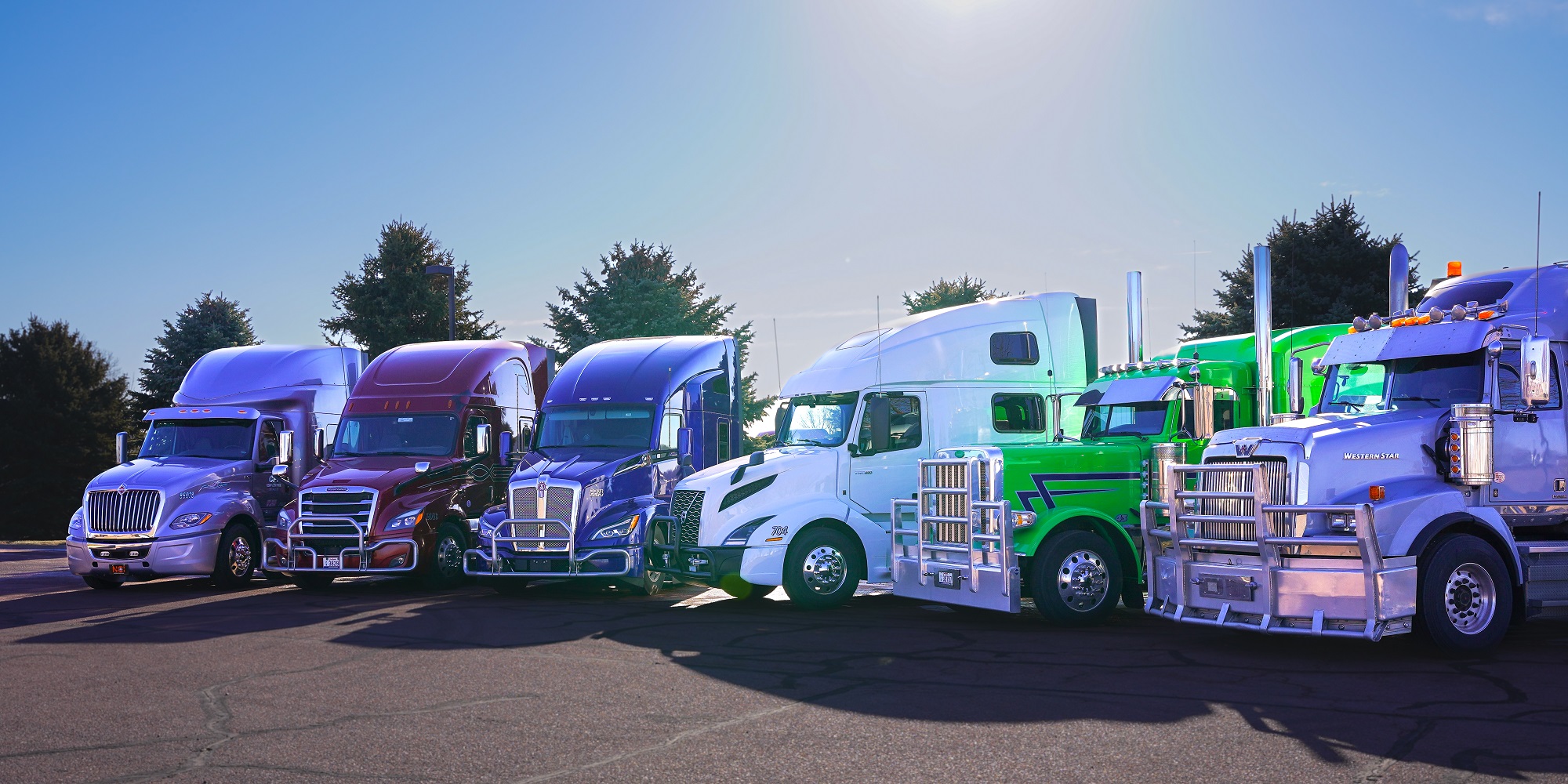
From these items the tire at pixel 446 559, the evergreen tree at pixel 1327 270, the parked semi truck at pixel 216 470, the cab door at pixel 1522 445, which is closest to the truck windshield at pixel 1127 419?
the cab door at pixel 1522 445

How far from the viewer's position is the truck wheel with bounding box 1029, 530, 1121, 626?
41.5ft

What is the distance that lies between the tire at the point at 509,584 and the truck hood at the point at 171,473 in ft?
17.2

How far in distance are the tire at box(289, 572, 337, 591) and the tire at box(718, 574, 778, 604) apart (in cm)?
661

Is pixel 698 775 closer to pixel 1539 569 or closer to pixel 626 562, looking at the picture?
pixel 1539 569

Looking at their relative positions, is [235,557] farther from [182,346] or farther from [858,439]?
[182,346]

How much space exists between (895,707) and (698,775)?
2145 millimetres

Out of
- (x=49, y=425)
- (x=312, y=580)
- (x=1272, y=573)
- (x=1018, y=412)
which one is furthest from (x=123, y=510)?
(x=49, y=425)

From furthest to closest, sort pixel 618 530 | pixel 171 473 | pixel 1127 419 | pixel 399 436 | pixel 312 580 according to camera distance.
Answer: pixel 171 473 → pixel 399 436 → pixel 312 580 → pixel 618 530 → pixel 1127 419

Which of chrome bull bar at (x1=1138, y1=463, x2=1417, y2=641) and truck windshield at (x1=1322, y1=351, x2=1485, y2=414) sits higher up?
truck windshield at (x1=1322, y1=351, x2=1485, y2=414)

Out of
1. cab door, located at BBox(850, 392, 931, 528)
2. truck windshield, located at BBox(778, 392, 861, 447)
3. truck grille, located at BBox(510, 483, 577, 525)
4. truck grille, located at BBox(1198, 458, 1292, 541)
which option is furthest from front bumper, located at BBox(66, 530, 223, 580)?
truck grille, located at BBox(1198, 458, 1292, 541)

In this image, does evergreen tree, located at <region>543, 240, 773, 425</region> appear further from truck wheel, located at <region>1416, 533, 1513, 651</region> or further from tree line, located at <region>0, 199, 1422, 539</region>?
truck wheel, located at <region>1416, 533, 1513, 651</region>

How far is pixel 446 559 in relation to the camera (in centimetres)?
1862

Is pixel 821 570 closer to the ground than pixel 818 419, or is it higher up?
closer to the ground

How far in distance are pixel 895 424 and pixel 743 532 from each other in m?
2.32
